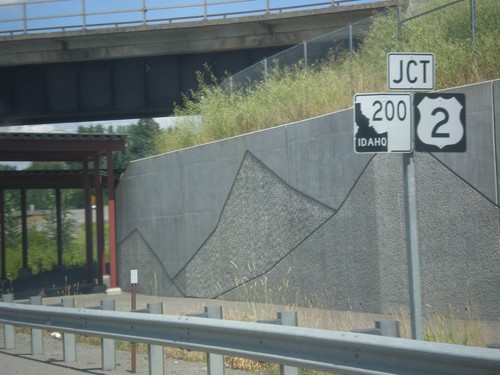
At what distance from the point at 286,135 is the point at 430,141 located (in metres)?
9.76

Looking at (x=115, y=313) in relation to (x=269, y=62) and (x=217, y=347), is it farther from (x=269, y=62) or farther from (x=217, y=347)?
(x=269, y=62)

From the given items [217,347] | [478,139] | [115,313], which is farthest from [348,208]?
[217,347]

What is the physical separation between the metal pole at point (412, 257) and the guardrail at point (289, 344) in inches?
32.9

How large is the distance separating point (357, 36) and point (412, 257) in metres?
11.7

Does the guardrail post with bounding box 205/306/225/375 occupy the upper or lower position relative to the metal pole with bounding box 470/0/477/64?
lower

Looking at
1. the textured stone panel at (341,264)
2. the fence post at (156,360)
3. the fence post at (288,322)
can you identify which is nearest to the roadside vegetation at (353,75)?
the textured stone panel at (341,264)

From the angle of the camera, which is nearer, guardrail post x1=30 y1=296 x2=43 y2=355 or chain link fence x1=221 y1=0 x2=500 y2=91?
Result: guardrail post x1=30 y1=296 x2=43 y2=355

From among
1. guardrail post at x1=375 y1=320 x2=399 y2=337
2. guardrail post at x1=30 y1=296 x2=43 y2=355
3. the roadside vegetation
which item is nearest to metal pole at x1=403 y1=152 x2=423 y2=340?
guardrail post at x1=375 y1=320 x2=399 y2=337

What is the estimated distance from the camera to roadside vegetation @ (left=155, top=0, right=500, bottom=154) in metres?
14.7

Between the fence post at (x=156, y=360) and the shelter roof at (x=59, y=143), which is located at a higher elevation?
the shelter roof at (x=59, y=143)

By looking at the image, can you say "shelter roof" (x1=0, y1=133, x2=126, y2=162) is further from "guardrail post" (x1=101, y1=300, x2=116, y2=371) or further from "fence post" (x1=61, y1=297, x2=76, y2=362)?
"guardrail post" (x1=101, y1=300, x2=116, y2=371)

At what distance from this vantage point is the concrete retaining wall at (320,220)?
12734 mm

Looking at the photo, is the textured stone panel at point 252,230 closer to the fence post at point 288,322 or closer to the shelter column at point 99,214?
the shelter column at point 99,214

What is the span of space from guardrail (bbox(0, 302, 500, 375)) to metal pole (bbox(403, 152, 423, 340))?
835 millimetres
